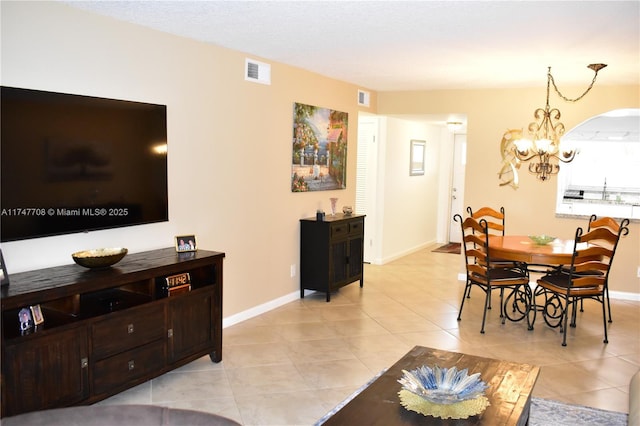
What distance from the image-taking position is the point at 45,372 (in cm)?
270

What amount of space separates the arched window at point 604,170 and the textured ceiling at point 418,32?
87 cm

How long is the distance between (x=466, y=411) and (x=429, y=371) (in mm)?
263

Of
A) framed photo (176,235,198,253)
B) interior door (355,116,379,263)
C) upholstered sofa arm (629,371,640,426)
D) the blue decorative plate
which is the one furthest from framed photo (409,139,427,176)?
the blue decorative plate

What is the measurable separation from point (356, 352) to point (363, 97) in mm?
3681

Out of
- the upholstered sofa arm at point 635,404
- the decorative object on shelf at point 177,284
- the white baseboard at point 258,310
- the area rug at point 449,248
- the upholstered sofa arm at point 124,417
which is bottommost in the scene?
the area rug at point 449,248

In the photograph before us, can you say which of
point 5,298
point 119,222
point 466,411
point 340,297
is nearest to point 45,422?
point 5,298

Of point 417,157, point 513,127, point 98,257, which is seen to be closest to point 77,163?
point 98,257

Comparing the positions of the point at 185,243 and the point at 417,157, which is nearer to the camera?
the point at 185,243

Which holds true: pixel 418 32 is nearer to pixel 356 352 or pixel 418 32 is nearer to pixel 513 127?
pixel 356 352

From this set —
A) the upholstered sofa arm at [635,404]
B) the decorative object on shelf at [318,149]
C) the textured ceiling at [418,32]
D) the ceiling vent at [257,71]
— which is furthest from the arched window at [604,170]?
the upholstered sofa arm at [635,404]

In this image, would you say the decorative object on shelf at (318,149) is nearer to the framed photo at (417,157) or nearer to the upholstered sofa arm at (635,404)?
→ the framed photo at (417,157)

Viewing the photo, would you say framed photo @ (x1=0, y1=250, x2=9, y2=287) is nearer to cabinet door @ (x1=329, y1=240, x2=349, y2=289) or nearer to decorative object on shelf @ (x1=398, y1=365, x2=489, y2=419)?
decorative object on shelf @ (x1=398, y1=365, x2=489, y2=419)

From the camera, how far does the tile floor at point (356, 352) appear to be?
3330 millimetres

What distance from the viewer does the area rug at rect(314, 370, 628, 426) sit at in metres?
3.10
